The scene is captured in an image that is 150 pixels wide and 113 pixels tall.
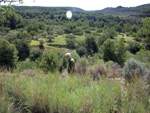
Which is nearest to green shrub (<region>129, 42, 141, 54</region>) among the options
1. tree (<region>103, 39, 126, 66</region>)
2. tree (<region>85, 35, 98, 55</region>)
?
tree (<region>85, 35, 98, 55</region>)

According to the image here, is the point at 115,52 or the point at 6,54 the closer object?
the point at 6,54

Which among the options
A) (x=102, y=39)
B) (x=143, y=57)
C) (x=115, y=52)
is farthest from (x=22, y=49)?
(x=143, y=57)

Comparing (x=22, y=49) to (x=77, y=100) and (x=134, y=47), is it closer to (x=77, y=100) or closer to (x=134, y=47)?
(x=77, y=100)

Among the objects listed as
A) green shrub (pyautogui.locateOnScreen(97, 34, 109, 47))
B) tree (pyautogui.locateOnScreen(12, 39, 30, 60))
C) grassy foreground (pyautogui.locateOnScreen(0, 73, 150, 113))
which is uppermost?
grassy foreground (pyautogui.locateOnScreen(0, 73, 150, 113))

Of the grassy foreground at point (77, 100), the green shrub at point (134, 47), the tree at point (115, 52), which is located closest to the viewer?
the grassy foreground at point (77, 100)

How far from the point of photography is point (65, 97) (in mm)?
1944

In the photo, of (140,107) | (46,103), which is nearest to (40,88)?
(46,103)

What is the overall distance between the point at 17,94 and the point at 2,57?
21.8 metres

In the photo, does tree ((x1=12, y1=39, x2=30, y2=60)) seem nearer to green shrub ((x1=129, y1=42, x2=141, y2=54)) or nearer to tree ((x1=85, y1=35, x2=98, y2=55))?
tree ((x1=85, y1=35, x2=98, y2=55))

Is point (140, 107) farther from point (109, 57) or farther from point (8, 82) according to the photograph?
point (109, 57)

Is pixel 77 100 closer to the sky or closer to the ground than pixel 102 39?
closer to the sky

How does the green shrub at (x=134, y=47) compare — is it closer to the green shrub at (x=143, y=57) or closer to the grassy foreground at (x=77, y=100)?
the green shrub at (x=143, y=57)

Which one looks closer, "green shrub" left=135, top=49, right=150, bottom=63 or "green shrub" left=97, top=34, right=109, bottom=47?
"green shrub" left=135, top=49, right=150, bottom=63

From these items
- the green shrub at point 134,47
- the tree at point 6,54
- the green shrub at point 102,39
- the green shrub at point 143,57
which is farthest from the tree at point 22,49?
the green shrub at point 134,47
